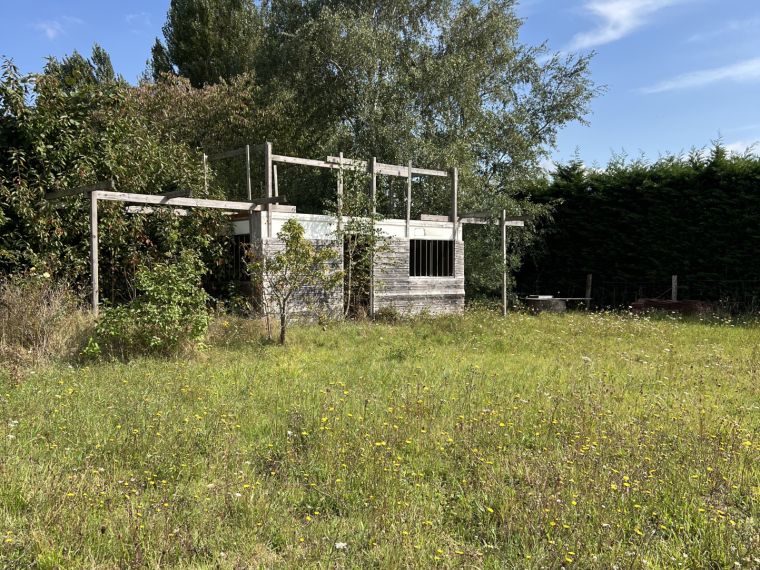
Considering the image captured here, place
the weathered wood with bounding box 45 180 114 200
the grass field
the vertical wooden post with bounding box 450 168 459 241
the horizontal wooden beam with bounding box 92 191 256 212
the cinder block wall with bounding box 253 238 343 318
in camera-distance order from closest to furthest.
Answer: the grass field → the weathered wood with bounding box 45 180 114 200 → the horizontal wooden beam with bounding box 92 191 256 212 → the cinder block wall with bounding box 253 238 343 318 → the vertical wooden post with bounding box 450 168 459 241

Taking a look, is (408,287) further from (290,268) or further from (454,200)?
(290,268)

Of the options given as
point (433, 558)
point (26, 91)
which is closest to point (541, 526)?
point (433, 558)

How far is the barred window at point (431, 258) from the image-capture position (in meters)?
14.1

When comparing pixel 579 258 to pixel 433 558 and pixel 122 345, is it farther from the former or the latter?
pixel 433 558

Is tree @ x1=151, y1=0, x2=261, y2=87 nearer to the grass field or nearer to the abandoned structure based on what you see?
the abandoned structure

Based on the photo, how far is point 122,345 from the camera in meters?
8.05

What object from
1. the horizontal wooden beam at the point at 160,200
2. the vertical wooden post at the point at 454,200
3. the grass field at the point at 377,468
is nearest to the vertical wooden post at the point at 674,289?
the vertical wooden post at the point at 454,200

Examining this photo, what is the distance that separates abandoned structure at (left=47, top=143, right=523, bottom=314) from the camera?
1081 centimetres

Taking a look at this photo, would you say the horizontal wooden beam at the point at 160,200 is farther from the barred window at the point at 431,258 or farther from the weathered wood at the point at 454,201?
the weathered wood at the point at 454,201

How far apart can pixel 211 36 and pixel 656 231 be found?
21.1 m

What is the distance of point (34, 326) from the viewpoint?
298 inches

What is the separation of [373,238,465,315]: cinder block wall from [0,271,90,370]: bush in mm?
6335

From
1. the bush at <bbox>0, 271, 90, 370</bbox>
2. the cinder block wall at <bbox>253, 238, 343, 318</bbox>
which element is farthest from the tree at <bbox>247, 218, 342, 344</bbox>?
the bush at <bbox>0, 271, 90, 370</bbox>

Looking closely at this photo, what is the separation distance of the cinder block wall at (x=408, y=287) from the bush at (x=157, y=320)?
17.2ft
